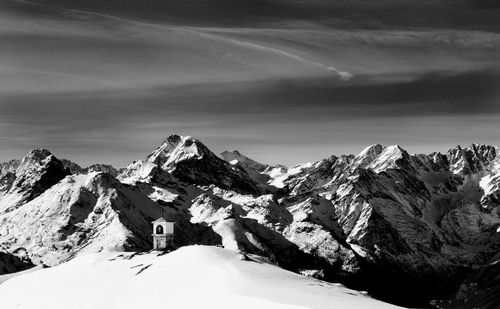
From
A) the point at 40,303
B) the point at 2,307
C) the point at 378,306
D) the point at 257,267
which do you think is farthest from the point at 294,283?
the point at 2,307

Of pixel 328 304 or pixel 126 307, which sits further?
pixel 126 307

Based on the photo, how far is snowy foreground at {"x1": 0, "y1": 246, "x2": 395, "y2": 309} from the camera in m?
144

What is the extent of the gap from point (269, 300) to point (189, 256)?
5944cm

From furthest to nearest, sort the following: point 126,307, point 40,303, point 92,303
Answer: point 40,303
point 92,303
point 126,307

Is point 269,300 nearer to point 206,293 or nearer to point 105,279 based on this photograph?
point 206,293

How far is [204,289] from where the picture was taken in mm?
160625

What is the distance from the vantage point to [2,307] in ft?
649

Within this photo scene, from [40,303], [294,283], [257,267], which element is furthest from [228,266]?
[40,303]

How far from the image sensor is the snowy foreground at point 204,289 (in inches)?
5669

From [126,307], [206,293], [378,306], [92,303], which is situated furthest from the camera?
[92,303]

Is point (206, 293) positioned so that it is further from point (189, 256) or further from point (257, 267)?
point (189, 256)

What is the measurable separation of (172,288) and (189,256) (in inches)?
1088

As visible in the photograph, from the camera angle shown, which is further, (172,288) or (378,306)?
(172,288)

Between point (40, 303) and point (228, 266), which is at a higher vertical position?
point (228, 266)
